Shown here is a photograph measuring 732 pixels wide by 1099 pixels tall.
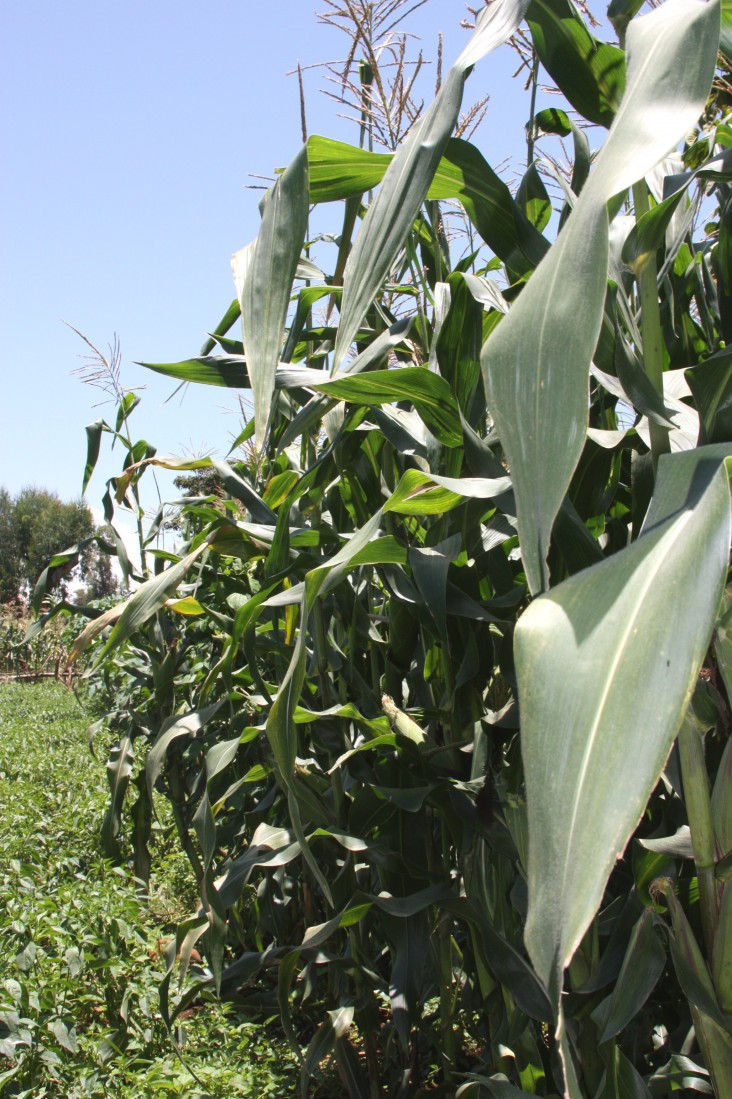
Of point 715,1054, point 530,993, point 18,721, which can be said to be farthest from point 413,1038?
point 18,721

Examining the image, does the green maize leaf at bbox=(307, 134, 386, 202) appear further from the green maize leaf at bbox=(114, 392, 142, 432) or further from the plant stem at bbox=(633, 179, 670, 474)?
A: the green maize leaf at bbox=(114, 392, 142, 432)

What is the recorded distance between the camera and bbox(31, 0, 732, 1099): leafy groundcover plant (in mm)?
339

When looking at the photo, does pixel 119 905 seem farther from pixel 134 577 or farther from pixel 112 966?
pixel 134 577

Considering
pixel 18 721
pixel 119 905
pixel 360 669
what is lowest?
pixel 18 721

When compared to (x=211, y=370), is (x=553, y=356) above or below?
below

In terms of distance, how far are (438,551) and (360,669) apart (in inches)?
23.3

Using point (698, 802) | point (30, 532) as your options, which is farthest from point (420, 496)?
point (30, 532)

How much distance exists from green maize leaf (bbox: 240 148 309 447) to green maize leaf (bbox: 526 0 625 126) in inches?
10.2

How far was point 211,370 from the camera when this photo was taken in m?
1.00

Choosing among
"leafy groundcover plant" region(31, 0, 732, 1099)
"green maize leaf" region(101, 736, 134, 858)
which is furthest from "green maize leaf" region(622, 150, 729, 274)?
"green maize leaf" region(101, 736, 134, 858)

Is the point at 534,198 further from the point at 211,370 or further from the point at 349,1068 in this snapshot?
the point at 349,1068

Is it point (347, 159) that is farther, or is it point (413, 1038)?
point (413, 1038)

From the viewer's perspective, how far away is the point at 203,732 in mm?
2201

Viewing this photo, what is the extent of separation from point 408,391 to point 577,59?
338mm
